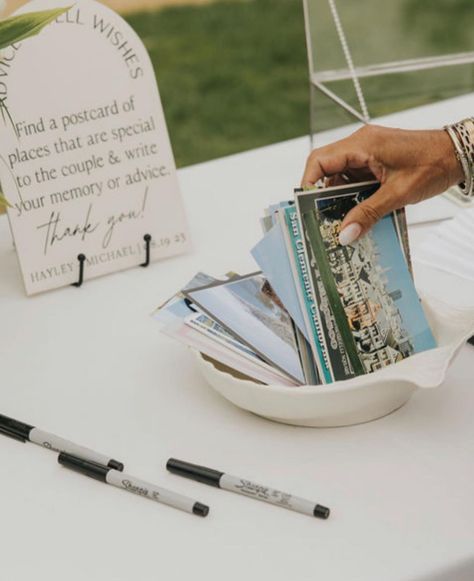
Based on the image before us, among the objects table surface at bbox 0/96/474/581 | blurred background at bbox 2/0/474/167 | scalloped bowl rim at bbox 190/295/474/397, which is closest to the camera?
table surface at bbox 0/96/474/581

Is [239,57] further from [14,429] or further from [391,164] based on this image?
[14,429]

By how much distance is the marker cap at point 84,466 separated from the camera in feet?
3.18

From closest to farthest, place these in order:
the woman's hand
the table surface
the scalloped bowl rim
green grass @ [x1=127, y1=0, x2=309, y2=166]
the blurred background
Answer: the table surface < the scalloped bowl rim < the woman's hand < the blurred background < green grass @ [x1=127, y1=0, x2=309, y2=166]

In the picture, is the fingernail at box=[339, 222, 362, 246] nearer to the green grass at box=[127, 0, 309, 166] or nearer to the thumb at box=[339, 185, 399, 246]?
the thumb at box=[339, 185, 399, 246]

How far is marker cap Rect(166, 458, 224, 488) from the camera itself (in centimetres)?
95

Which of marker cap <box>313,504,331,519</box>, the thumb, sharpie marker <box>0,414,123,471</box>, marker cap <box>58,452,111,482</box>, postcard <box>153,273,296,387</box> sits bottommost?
marker cap <box>313,504,331,519</box>

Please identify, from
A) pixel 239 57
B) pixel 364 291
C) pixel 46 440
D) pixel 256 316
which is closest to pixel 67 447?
pixel 46 440

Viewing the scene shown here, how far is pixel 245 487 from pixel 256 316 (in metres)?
0.22

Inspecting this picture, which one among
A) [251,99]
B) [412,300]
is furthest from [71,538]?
[251,99]

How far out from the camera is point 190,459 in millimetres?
992

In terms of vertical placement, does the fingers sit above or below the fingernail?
above

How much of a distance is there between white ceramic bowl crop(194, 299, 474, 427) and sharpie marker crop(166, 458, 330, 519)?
0.09 m

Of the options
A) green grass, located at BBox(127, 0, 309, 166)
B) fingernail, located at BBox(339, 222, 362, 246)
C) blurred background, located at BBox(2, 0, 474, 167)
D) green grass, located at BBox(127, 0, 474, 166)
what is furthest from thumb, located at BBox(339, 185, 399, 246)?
green grass, located at BBox(127, 0, 309, 166)

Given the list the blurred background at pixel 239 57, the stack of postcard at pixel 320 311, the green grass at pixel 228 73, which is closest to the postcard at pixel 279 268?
the stack of postcard at pixel 320 311
